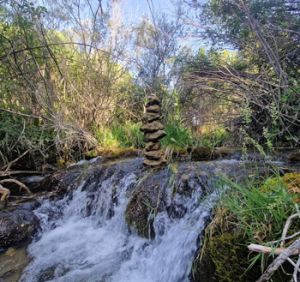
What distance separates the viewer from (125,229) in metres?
3.61

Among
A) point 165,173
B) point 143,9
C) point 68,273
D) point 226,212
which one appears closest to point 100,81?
point 143,9

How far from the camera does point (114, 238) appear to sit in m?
3.62

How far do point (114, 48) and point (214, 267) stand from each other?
6.22 m

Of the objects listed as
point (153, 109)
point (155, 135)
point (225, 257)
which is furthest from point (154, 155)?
point (225, 257)

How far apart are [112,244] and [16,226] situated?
1482mm

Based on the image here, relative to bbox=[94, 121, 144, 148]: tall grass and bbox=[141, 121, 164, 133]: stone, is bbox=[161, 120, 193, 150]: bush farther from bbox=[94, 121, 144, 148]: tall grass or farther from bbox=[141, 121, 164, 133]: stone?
bbox=[94, 121, 144, 148]: tall grass

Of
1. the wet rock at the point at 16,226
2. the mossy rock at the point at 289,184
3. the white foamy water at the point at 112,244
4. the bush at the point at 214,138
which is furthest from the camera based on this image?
the bush at the point at 214,138

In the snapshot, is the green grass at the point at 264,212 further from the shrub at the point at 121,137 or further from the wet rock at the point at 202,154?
the shrub at the point at 121,137

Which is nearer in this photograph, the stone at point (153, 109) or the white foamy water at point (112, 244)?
the white foamy water at point (112, 244)

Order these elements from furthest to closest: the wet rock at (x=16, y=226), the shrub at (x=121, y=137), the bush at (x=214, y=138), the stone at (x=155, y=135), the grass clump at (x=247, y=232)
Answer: the shrub at (x=121, y=137), the bush at (x=214, y=138), the stone at (x=155, y=135), the wet rock at (x=16, y=226), the grass clump at (x=247, y=232)

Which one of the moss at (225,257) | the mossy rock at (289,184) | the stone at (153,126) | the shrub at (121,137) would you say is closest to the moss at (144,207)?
the stone at (153,126)

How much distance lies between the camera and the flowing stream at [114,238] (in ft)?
8.93

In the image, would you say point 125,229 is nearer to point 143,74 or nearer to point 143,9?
point 143,74

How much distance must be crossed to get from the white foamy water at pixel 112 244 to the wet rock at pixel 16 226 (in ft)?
0.51
